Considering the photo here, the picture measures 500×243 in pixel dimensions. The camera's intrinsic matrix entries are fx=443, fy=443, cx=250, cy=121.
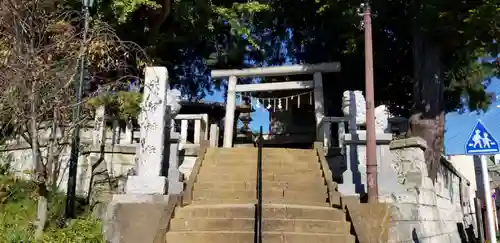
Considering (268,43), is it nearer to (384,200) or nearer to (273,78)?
(273,78)

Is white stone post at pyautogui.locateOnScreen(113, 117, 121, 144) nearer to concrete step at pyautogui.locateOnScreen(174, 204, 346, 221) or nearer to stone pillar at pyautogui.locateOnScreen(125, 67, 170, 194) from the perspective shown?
stone pillar at pyautogui.locateOnScreen(125, 67, 170, 194)

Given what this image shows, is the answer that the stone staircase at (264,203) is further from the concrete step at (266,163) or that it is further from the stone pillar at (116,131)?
the stone pillar at (116,131)

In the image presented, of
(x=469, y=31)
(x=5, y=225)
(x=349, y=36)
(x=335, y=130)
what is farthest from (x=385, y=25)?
(x=5, y=225)

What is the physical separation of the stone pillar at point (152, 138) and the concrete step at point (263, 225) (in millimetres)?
863

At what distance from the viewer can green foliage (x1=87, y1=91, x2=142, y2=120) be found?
9.40m

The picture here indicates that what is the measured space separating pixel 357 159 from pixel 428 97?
3469 millimetres

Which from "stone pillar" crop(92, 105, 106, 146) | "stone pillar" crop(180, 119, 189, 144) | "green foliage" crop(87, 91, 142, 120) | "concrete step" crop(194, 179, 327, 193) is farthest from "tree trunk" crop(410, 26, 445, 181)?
"stone pillar" crop(92, 105, 106, 146)

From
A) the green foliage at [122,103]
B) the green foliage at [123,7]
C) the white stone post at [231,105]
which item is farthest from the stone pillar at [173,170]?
the white stone post at [231,105]

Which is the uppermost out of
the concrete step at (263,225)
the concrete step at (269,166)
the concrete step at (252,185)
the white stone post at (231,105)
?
the white stone post at (231,105)

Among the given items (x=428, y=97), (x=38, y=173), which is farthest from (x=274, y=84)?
(x=38, y=173)

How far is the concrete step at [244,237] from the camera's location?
6793 millimetres

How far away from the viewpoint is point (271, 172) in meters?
10.0

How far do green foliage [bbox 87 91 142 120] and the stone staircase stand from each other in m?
2.08

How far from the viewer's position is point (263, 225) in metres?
7.07
